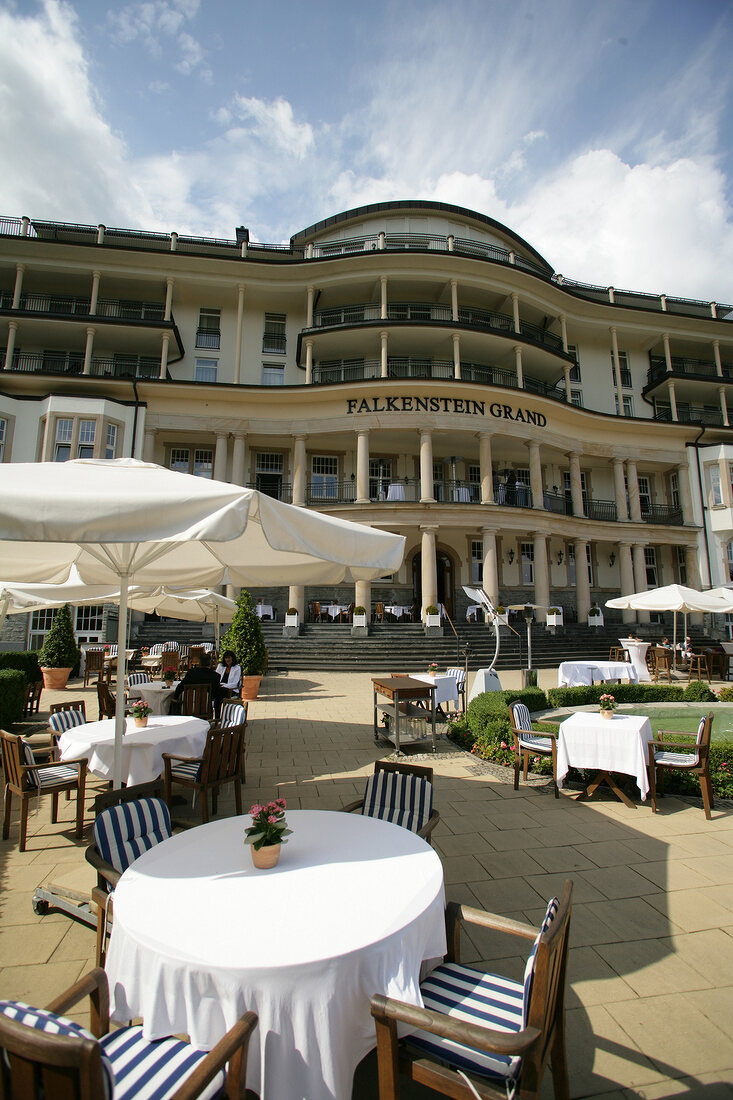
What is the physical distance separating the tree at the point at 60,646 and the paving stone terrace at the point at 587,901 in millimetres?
9707

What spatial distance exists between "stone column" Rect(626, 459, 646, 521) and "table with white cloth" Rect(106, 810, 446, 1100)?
2797cm

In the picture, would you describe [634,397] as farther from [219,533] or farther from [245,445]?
[219,533]

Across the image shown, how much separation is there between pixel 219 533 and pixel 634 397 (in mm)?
33950

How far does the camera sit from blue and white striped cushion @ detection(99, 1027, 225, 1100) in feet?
6.09

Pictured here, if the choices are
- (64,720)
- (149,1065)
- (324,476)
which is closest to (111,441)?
(324,476)

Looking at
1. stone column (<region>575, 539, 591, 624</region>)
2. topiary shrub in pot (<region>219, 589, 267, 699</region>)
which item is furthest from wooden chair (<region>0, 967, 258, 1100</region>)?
stone column (<region>575, 539, 591, 624</region>)

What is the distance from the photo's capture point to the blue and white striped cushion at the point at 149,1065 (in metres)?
1.86

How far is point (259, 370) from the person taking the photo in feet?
89.9

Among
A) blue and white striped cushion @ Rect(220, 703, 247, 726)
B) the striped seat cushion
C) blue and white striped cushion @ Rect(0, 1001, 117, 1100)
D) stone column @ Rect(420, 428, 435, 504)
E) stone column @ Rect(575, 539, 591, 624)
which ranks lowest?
the striped seat cushion

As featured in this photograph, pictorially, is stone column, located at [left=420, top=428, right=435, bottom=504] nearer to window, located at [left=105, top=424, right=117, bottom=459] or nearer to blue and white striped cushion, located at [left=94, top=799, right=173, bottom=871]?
window, located at [left=105, top=424, right=117, bottom=459]

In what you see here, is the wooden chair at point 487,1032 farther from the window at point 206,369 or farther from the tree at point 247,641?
the window at point 206,369

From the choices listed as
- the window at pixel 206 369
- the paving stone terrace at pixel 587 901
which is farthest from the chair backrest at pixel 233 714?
the window at pixel 206 369

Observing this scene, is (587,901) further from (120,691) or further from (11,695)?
(11,695)

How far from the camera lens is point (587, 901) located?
4016 millimetres
